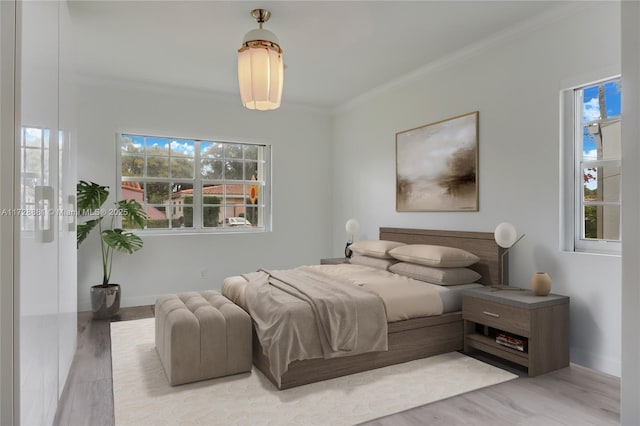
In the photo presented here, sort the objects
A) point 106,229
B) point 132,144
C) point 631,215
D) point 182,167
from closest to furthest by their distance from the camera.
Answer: point 631,215 → point 106,229 → point 132,144 → point 182,167

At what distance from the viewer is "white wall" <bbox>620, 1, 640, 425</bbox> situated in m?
0.95

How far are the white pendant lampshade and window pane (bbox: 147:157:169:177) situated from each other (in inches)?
103

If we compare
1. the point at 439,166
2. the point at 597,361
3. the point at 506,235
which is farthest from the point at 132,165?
the point at 597,361

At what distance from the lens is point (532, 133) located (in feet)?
10.8

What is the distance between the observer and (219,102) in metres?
5.35

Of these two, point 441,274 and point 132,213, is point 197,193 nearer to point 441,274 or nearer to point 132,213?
point 132,213

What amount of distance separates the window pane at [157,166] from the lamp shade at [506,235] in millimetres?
3991

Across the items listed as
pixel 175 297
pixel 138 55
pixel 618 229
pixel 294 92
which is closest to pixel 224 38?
pixel 138 55

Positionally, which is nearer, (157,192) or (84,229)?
(84,229)

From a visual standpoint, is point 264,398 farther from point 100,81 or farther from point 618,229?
point 100,81

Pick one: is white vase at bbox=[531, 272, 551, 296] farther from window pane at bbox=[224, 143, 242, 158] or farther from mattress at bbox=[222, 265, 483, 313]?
window pane at bbox=[224, 143, 242, 158]

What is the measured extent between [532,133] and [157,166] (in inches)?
167

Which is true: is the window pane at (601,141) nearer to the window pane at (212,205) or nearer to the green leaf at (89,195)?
the window pane at (212,205)

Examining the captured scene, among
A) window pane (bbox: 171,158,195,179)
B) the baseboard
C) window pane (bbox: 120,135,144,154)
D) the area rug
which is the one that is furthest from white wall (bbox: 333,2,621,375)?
window pane (bbox: 120,135,144,154)
